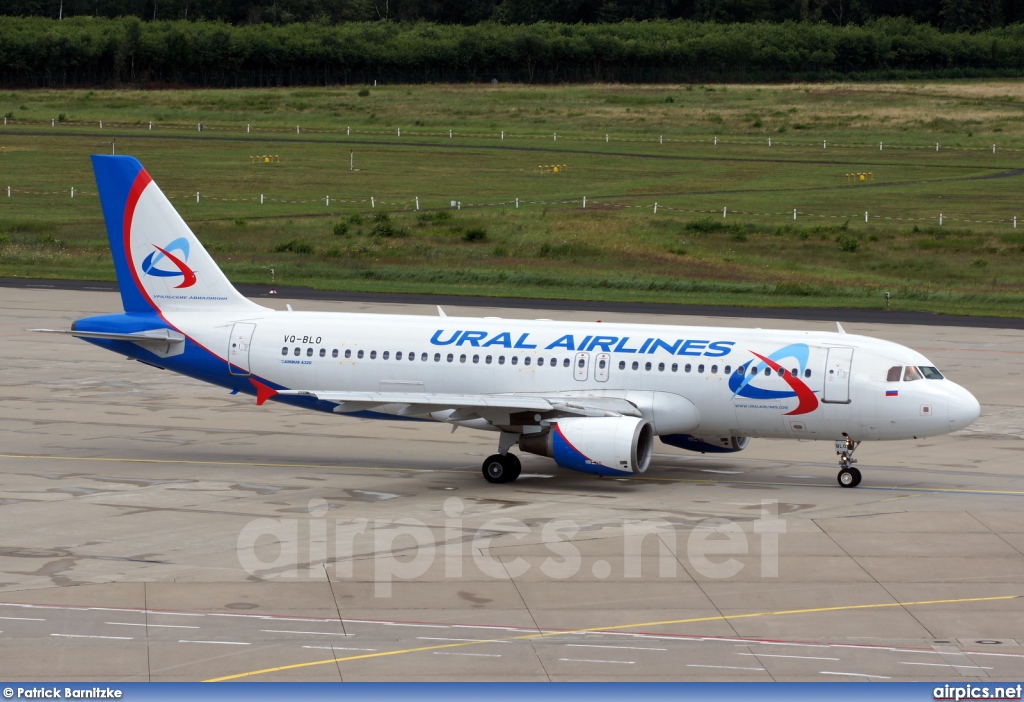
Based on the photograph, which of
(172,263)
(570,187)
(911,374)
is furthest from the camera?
(570,187)

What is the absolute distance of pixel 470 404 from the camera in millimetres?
36938

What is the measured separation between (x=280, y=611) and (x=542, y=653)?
214 inches

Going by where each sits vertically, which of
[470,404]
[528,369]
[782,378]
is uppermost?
[782,378]

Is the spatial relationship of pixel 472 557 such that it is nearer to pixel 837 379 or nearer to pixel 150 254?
pixel 837 379

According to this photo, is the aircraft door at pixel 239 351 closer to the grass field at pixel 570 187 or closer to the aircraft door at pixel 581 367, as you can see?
the aircraft door at pixel 581 367

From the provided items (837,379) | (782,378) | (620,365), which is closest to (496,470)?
(620,365)

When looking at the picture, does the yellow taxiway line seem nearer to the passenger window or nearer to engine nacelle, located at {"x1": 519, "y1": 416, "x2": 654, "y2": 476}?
engine nacelle, located at {"x1": 519, "y1": 416, "x2": 654, "y2": 476}

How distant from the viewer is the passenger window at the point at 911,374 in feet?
120

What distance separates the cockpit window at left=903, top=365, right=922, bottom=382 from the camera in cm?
3669

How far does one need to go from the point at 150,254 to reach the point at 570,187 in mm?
83107

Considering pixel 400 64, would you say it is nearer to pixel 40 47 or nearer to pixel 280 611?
pixel 40 47

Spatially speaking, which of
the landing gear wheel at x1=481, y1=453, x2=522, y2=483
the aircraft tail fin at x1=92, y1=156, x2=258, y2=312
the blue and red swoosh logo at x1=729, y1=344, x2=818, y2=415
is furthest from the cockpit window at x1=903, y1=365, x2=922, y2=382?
the aircraft tail fin at x1=92, y1=156, x2=258, y2=312

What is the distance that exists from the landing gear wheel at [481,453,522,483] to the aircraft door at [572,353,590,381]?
9.78ft

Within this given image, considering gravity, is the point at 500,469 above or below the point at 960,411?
below
